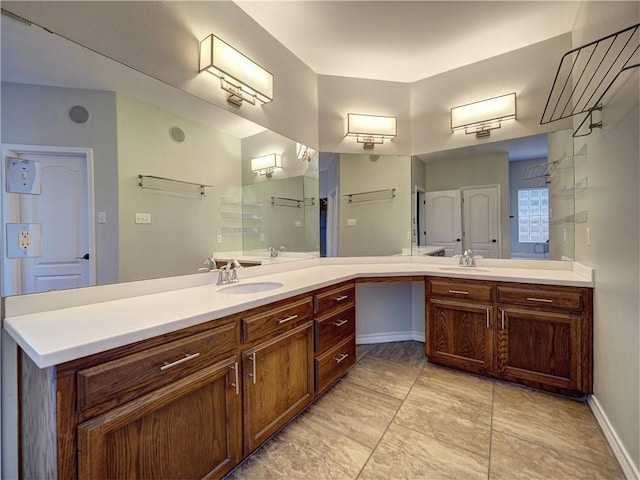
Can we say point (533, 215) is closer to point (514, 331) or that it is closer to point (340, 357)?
point (514, 331)

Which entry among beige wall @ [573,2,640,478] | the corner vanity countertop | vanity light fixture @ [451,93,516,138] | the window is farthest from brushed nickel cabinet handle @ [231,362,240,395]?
vanity light fixture @ [451,93,516,138]

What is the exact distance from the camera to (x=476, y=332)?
2174 mm

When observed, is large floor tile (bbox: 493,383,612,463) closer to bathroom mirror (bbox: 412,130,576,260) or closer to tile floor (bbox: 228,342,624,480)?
tile floor (bbox: 228,342,624,480)

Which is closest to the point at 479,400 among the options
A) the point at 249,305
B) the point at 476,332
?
the point at 476,332

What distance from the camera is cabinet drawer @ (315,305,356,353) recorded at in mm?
1837

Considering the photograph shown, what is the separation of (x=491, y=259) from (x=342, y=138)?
1767 mm

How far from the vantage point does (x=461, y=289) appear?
2.22m

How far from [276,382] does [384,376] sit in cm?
108

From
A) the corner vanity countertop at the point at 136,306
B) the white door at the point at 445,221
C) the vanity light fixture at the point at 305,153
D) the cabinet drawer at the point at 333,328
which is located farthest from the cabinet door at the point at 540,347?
the vanity light fixture at the point at 305,153

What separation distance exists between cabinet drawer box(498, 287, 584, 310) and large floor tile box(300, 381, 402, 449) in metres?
1.06

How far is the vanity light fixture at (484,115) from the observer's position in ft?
7.99

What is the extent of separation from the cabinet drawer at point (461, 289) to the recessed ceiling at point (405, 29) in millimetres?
1933

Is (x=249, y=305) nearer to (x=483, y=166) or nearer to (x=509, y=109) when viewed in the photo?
(x=483, y=166)

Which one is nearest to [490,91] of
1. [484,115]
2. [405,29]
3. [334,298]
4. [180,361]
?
[484,115]
